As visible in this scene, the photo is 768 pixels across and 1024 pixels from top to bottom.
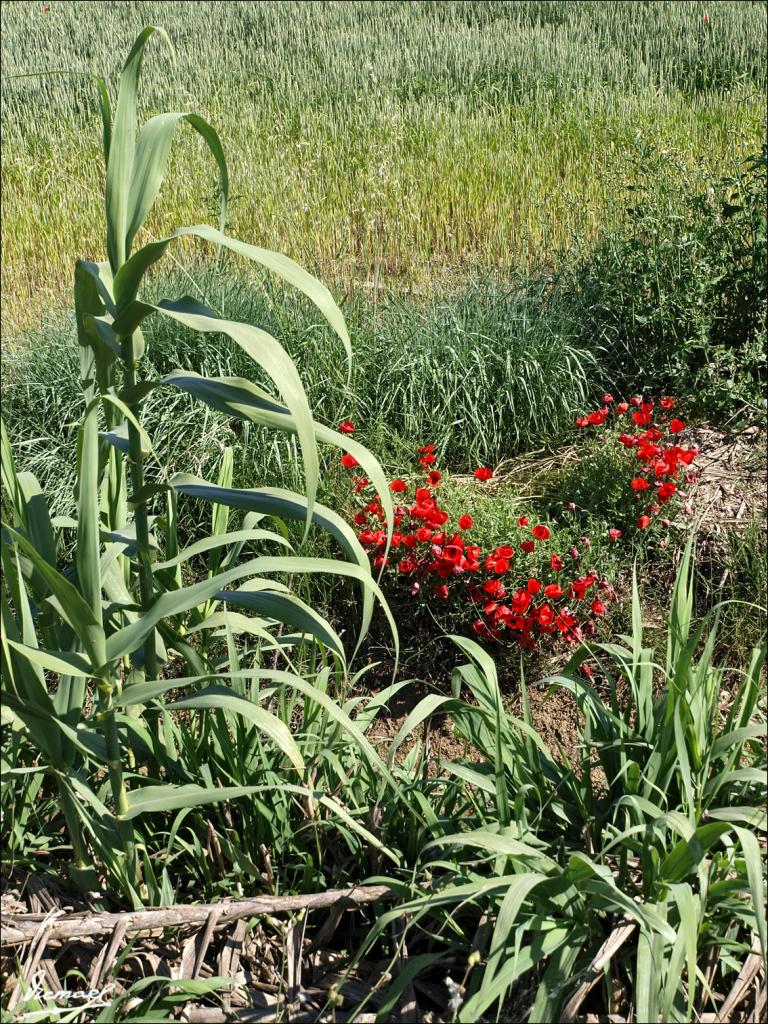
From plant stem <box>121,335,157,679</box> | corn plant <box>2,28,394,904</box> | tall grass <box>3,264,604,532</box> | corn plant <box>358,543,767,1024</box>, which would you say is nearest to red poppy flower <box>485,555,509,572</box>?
tall grass <box>3,264,604,532</box>

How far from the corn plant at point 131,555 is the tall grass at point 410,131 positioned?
4.86 ft

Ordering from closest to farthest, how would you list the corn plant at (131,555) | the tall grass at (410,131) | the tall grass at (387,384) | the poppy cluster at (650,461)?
the corn plant at (131,555)
the poppy cluster at (650,461)
the tall grass at (387,384)
the tall grass at (410,131)

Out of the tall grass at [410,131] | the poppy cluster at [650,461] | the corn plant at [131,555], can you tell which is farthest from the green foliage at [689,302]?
the corn plant at [131,555]

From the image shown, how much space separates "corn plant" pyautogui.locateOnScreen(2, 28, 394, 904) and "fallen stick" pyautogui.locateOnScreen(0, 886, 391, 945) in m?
0.08

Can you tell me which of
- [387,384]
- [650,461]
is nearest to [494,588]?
[650,461]

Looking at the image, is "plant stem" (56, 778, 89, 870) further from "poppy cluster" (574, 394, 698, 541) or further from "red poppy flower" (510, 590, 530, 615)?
"poppy cluster" (574, 394, 698, 541)

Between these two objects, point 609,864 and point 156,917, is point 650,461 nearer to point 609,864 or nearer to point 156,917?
point 609,864

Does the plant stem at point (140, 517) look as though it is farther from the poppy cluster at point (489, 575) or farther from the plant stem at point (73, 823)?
the poppy cluster at point (489, 575)

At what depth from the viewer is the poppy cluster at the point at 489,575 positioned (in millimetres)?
2688

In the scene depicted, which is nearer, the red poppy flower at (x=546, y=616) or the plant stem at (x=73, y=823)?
the plant stem at (x=73, y=823)

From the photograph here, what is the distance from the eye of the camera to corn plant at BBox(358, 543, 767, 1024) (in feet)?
4.58

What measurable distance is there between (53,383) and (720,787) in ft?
9.48

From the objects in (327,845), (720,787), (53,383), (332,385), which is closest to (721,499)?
(332,385)

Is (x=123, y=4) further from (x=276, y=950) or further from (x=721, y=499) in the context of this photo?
(x=276, y=950)
